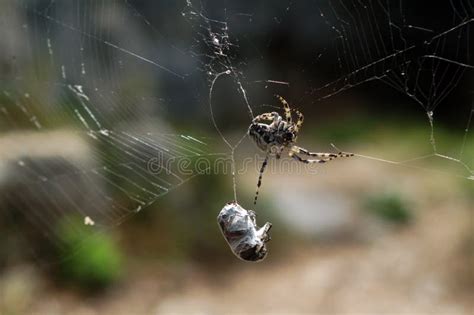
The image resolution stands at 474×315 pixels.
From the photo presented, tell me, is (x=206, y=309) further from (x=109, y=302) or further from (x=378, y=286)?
(x=378, y=286)

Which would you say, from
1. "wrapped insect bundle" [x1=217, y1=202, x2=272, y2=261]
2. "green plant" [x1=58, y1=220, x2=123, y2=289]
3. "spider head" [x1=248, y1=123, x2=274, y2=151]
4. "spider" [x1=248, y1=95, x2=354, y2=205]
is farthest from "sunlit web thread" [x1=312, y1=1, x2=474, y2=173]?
"wrapped insect bundle" [x1=217, y1=202, x2=272, y2=261]

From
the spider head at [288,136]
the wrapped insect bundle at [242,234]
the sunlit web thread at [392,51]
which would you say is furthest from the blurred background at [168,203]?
the wrapped insect bundle at [242,234]

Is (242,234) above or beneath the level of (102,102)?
beneath

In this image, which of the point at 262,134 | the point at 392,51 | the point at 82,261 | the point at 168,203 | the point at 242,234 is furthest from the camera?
the point at 392,51

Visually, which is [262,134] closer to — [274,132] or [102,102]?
[274,132]

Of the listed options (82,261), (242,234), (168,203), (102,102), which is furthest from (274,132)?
(168,203)

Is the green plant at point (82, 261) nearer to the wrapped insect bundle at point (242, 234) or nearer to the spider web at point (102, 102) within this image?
the spider web at point (102, 102)

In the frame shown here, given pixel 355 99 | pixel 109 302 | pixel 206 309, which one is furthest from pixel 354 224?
pixel 355 99

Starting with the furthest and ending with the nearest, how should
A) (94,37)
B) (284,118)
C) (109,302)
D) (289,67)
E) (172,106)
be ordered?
(289,67) → (172,106) → (94,37) → (109,302) → (284,118)
